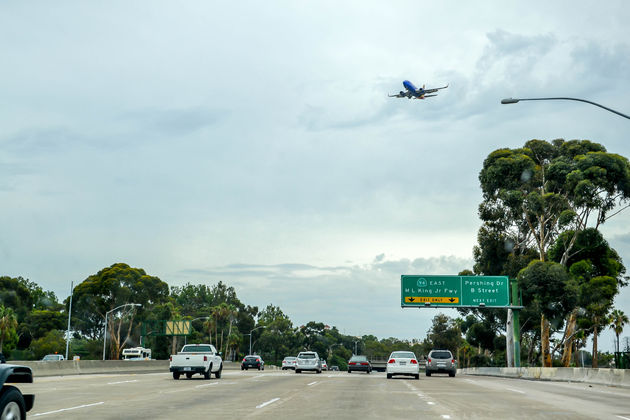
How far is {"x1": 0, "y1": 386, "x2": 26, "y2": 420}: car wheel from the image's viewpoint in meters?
7.19

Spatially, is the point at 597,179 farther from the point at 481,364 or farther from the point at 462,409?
the point at 462,409

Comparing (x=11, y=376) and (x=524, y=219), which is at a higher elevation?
(x=524, y=219)

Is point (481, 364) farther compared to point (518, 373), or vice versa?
point (481, 364)

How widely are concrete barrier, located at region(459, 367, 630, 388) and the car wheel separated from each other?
26.7m

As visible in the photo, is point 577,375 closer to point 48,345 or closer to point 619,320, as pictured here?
point 619,320

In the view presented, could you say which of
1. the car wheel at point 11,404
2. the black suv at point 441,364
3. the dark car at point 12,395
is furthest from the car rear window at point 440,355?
the car wheel at point 11,404

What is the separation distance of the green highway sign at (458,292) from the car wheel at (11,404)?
49696 mm

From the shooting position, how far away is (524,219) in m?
66.9

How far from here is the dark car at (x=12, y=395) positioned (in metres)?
7.20

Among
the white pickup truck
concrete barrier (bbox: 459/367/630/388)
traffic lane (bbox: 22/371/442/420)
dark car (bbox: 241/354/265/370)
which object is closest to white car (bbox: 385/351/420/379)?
concrete barrier (bbox: 459/367/630/388)

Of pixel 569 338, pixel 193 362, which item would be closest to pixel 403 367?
pixel 193 362

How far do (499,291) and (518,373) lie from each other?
10.1m

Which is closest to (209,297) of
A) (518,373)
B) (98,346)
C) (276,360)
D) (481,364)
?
(276,360)

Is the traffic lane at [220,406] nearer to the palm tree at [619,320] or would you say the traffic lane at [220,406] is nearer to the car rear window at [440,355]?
the car rear window at [440,355]
